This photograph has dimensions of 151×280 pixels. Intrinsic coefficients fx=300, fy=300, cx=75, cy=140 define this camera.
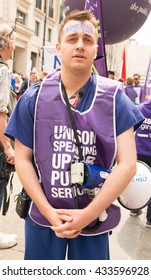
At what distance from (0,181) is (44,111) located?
1.11 m

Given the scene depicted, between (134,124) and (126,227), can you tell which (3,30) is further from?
(126,227)

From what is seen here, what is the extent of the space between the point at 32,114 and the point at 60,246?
0.66 metres

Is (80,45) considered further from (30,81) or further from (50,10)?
(50,10)

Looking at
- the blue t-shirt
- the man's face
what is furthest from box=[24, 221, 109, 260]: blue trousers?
the man's face

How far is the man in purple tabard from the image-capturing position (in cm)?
133

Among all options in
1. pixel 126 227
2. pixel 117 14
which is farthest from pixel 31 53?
pixel 126 227

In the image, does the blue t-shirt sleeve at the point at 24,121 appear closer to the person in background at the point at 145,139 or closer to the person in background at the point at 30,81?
the person in background at the point at 145,139

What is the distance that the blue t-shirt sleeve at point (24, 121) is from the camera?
1403mm

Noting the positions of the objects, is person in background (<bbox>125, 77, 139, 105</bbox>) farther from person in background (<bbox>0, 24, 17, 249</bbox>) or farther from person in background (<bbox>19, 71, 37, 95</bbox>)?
person in background (<bbox>0, 24, 17, 249</bbox>)

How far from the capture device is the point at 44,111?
138 centimetres

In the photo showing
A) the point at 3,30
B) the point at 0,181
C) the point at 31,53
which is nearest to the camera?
the point at 3,30

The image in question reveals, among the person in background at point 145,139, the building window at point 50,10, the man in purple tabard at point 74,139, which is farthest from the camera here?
the building window at point 50,10

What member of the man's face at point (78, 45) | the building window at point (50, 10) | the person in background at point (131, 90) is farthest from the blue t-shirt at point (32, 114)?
the building window at point (50, 10)
